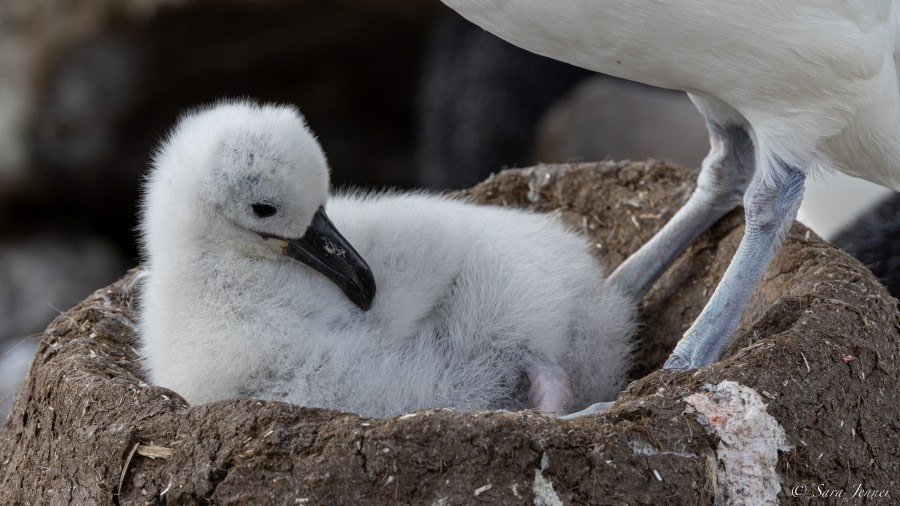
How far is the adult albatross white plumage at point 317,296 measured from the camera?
2498 millimetres

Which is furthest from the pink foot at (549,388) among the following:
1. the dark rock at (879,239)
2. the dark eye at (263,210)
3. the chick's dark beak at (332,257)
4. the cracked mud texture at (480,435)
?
the dark rock at (879,239)

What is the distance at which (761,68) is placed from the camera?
2328mm

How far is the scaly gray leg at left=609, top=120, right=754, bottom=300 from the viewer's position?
309 centimetres

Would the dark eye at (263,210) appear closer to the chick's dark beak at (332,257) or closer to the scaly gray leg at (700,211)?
the chick's dark beak at (332,257)

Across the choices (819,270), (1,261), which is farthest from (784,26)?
(1,261)

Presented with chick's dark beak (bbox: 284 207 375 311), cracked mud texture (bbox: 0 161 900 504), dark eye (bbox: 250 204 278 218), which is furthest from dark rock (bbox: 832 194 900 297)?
dark eye (bbox: 250 204 278 218)

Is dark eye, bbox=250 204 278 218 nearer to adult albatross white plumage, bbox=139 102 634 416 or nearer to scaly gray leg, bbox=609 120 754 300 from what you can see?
adult albatross white plumage, bbox=139 102 634 416

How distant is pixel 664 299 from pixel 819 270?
0.63 metres

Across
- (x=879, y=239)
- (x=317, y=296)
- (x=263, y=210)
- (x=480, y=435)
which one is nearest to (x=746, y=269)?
(x=480, y=435)

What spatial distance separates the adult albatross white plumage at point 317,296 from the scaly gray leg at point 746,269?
316 mm

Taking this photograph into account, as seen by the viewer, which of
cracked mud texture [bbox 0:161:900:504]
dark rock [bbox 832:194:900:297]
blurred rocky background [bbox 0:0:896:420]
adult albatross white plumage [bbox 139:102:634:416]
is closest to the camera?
cracked mud texture [bbox 0:161:900:504]

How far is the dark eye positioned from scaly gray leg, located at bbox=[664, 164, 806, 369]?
0.95m

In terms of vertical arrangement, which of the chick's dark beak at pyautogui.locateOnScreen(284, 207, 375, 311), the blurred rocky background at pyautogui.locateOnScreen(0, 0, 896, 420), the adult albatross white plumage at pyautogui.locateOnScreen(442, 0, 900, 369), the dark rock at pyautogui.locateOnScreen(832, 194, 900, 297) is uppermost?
the adult albatross white plumage at pyautogui.locateOnScreen(442, 0, 900, 369)

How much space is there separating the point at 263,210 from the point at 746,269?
1088 millimetres
